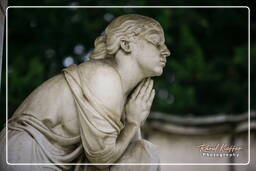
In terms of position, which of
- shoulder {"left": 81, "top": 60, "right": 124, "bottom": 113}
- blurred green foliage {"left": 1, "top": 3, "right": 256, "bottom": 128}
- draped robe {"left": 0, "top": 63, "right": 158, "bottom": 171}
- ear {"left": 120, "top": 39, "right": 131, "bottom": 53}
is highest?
ear {"left": 120, "top": 39, "right": 131, "bottom": 53}

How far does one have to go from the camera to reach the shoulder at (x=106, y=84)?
3.79 metres

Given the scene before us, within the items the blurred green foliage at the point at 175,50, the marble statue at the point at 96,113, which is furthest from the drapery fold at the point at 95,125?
the blurred green foliage at the point at 175,50

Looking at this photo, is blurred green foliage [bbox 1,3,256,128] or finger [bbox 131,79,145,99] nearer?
finger [bbox 131,79,145,99]

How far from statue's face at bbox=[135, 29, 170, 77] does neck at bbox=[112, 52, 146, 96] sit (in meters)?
0.03

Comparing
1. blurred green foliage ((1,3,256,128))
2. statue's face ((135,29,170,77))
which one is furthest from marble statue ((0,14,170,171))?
blurred green foliage ((1,3,256,128))

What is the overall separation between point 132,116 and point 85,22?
3.63m

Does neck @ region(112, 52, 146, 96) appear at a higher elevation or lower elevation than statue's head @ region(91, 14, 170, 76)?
lower

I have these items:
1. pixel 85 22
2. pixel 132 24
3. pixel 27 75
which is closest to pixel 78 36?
pixel 85 22

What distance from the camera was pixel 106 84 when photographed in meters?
3.81

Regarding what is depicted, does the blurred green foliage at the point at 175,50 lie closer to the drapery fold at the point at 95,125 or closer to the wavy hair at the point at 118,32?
the wavy hair at the point at 118,32

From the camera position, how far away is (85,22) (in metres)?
7.43

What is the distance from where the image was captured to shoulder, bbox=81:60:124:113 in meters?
3.79

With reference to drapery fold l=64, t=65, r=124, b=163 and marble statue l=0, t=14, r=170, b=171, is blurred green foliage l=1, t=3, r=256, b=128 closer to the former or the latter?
marble statue l=0, t=14, r=170, b=171

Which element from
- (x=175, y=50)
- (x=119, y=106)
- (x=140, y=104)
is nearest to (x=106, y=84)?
(x=119, y=106)
